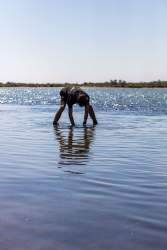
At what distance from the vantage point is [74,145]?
42.5 ft

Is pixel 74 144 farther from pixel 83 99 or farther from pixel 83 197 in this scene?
pixel 83 197

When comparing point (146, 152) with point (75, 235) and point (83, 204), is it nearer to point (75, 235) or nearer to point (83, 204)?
point (83, 204)

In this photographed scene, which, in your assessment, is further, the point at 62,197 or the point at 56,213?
the point at 62,197

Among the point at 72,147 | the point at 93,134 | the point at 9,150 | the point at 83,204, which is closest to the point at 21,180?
the point at 83,204

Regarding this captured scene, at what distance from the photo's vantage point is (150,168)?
9086 millimetres

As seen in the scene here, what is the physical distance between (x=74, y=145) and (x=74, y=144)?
0.25 metres

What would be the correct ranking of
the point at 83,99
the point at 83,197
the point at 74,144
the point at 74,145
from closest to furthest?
the point at 83,197, the point at 74,145, the point at 74,144, the point at 83,99

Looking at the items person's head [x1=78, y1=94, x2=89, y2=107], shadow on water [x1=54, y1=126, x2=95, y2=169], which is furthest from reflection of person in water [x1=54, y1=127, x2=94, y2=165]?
person's head [x1=78, y1=94, x2=89, y2=107]

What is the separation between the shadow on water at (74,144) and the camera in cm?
1016

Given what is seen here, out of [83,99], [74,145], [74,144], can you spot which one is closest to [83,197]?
[74,145]

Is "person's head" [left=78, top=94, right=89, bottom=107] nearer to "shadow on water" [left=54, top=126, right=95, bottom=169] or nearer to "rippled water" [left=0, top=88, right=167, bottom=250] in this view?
"shadow on water" [left=54, top=126, right=95, bottom=169]

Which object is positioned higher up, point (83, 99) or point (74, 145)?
point (83, 99)

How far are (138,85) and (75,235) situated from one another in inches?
5972

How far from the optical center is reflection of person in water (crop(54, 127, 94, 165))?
10.2m
